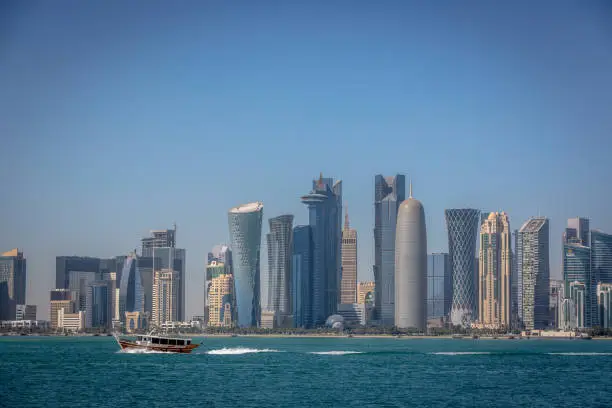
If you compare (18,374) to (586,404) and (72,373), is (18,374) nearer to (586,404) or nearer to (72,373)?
(72,373)

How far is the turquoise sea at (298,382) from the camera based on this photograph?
89938 mm

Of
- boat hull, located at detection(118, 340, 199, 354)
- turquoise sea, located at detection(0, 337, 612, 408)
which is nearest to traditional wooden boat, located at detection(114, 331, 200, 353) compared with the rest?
boat hull, located at detection(118, 340, 199, 354)

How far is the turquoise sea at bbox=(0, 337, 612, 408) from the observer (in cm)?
8994

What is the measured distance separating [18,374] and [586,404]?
6759 cm

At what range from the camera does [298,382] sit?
108 m

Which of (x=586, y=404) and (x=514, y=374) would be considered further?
(x=514, y=374)

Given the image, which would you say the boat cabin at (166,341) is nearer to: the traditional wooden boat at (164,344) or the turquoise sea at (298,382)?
the traditional wooden boat at (164,344)

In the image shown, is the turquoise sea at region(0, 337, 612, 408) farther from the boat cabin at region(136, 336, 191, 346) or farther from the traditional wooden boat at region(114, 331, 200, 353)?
the boat cabin at region(136, 336, 191, 346)

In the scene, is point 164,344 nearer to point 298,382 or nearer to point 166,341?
point 166,341

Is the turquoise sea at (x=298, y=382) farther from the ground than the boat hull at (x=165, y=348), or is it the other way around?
the boat hull at (x=165, y=348)

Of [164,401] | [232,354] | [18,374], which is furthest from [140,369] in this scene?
[232,354]

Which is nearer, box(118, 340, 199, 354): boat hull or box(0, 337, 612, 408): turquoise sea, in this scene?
box(0, 337, 612, 408): turquoise sea

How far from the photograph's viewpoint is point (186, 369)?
409ft

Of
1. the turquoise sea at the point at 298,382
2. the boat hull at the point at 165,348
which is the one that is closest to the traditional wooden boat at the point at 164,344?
the boat hull at the point at 165,348
